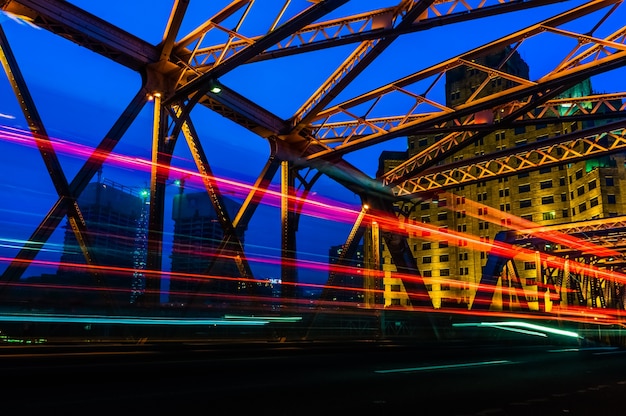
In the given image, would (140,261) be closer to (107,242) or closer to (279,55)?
(107,242)

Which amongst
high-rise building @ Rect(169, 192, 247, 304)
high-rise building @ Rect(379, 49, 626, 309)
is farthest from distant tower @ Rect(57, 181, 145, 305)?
high-rise building @ Rect(379, 49, 626, 309)

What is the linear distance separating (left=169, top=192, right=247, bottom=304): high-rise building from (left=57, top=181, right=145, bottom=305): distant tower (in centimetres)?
118

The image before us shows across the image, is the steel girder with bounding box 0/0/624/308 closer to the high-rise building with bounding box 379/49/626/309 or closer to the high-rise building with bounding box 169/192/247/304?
the high-rise building with bounding box 169/192/247/304

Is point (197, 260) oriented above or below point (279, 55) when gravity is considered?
below

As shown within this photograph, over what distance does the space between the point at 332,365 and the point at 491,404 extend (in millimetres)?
6009

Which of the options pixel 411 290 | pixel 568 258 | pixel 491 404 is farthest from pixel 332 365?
pixel 568 258

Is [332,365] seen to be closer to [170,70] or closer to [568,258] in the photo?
[170,70]

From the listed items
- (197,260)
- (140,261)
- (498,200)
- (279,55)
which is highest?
(498,200)

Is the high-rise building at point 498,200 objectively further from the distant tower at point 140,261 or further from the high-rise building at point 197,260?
the distant tower at point 140,261

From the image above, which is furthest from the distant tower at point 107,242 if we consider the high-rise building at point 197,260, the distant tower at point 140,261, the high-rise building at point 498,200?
the high-rise building at point 498,200

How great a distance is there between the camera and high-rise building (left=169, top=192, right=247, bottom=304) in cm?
1294

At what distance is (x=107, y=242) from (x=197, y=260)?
118 inches

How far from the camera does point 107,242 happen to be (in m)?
13.8

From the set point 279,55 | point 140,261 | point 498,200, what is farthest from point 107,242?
point 498,200
